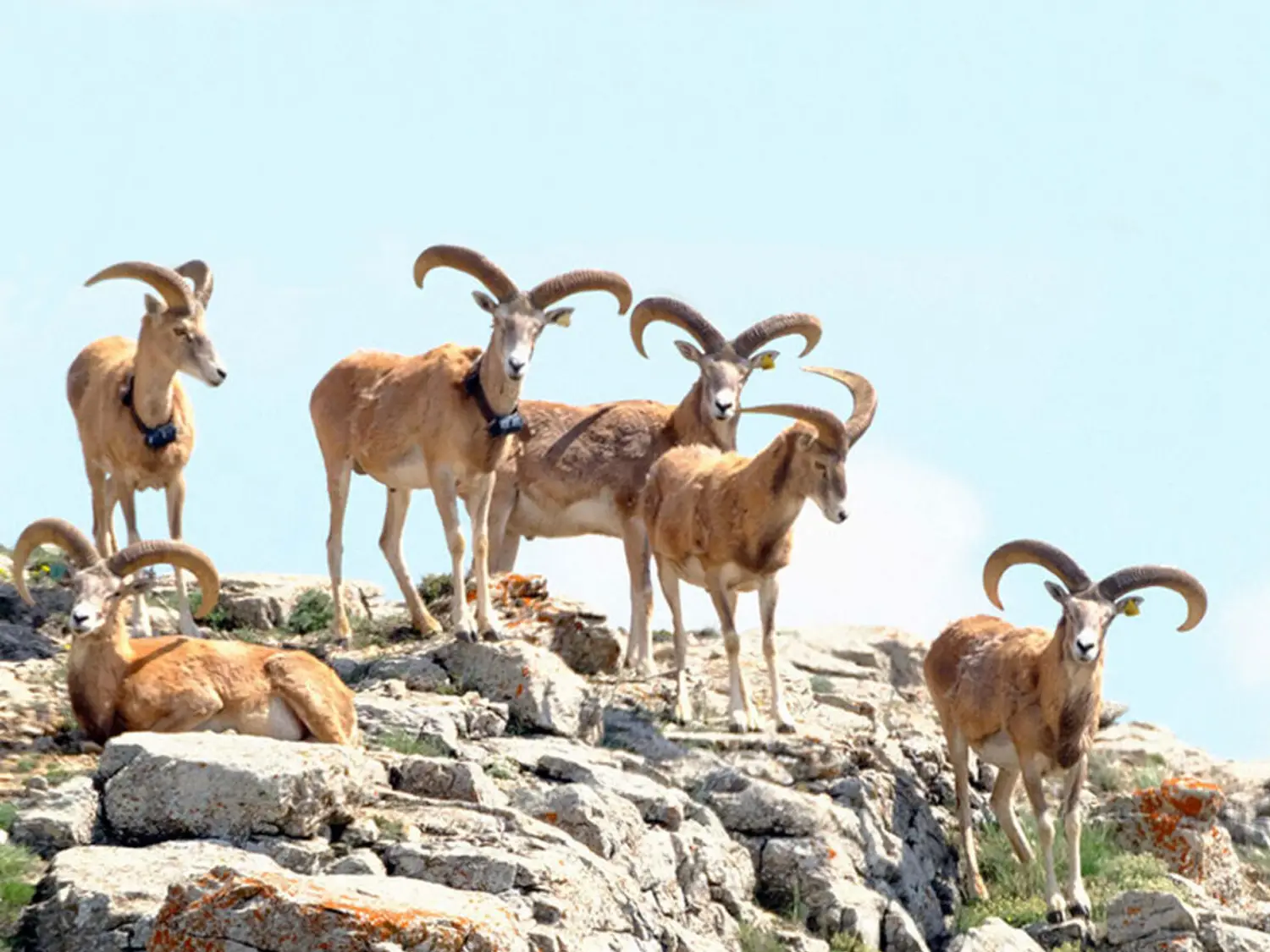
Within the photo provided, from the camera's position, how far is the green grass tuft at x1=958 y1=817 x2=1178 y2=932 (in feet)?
66.2

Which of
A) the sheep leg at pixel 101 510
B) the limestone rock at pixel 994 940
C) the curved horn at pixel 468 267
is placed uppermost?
the curved horn at pixel 468 267

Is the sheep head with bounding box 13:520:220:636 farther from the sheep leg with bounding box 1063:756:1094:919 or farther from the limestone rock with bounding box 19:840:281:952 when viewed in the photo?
the sheep leg with bounding box 1063:756:1094:919

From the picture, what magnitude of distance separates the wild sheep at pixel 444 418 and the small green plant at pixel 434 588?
3.05 ft

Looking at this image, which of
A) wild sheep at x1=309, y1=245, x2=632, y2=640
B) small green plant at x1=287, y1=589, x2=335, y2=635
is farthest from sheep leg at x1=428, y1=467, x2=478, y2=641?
small green plant at x1=287, y1=589, x2=335, y2=635

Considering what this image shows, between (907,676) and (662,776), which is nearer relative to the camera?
(662,776)

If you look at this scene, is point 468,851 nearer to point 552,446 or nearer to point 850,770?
point 850,770

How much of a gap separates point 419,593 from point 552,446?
1923 mm

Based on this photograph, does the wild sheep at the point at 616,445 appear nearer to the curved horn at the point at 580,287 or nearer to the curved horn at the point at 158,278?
the curved horn at the point at 580,287

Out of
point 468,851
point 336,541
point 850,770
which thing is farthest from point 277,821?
point 336,541

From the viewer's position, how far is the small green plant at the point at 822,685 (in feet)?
81.0

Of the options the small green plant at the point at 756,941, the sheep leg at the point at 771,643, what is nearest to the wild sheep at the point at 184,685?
the small green plant at the point at 756,941

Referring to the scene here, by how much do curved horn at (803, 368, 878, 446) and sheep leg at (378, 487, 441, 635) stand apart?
4.09 metres

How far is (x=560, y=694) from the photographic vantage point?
64.0 feet

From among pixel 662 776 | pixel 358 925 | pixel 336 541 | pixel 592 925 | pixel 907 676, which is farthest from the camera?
pixel 907 676
